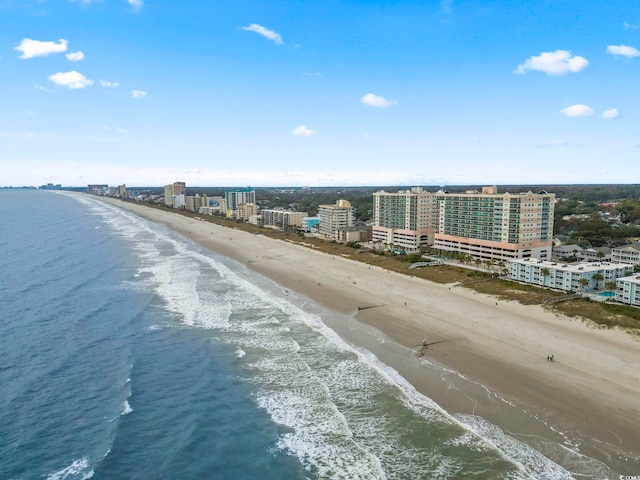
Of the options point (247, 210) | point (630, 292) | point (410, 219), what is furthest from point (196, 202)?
point (630, 292)

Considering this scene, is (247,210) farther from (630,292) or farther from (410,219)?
(630,292)

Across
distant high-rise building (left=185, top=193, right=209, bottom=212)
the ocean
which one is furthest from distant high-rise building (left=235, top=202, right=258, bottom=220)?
the ocean

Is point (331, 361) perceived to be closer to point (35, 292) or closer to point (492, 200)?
point (35, 292)

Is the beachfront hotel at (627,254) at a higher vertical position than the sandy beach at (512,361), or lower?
higher

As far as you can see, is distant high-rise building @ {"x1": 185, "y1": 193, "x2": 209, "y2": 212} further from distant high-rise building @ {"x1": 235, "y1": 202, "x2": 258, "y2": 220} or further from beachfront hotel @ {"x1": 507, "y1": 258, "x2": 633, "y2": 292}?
beachfront hotel @ {"x1": 507, "y1": 258, "x2": 633, "y2": 292}

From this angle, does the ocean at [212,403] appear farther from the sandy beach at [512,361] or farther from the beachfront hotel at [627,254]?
the beachfront hotel at [627,254]

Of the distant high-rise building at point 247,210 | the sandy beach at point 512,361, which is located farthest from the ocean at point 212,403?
the distant high-rise building at point 247,210
